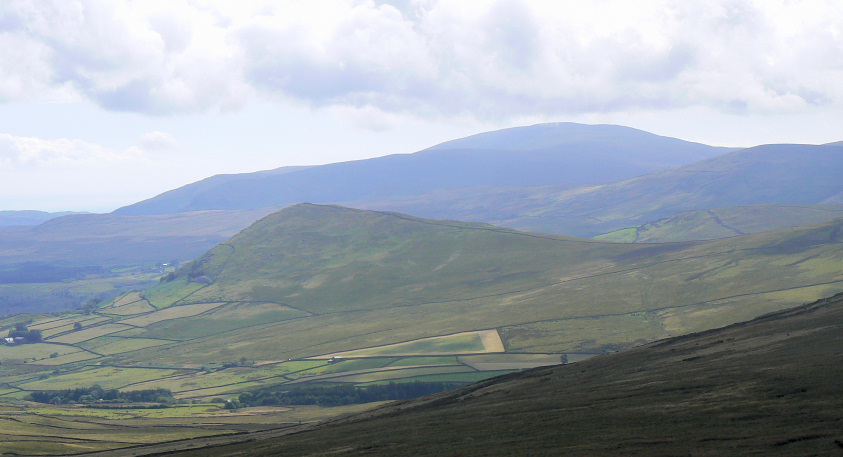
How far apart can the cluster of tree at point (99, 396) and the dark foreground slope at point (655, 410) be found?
73.2m

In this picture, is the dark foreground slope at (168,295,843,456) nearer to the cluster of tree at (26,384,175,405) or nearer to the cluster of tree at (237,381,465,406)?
the cluster of tree at (237,381,465,406)

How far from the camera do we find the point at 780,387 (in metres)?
43.0

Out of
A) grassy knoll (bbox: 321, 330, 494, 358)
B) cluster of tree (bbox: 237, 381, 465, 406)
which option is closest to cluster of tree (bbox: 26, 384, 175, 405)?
cluster of tree (bbox: 237, 381, 465, 406)

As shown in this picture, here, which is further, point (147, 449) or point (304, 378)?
point (304, 378)

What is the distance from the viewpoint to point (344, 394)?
406 ft

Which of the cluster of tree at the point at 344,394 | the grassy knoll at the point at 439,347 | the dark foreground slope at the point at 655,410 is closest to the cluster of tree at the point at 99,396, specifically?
the cluster of tree at the point at 344,394

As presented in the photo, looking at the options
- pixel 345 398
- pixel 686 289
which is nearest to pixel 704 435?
pixel 345 398

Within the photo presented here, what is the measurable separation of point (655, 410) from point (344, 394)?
85996 mm

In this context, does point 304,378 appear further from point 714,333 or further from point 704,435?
point 704,435

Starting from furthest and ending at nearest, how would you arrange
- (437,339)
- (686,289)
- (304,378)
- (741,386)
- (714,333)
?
(686,289)
(437,339)
(304,378)
(714,333)
(741,386)

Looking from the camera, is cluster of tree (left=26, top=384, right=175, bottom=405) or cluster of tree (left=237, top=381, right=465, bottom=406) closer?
cluster of tree (left=237, top=381, right=465, bottom=406)

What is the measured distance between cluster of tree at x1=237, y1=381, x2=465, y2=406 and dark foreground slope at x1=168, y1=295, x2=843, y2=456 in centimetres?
4485

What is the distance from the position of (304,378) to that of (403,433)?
93.7 metres

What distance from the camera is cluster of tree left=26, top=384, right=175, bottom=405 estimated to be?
433 ft
